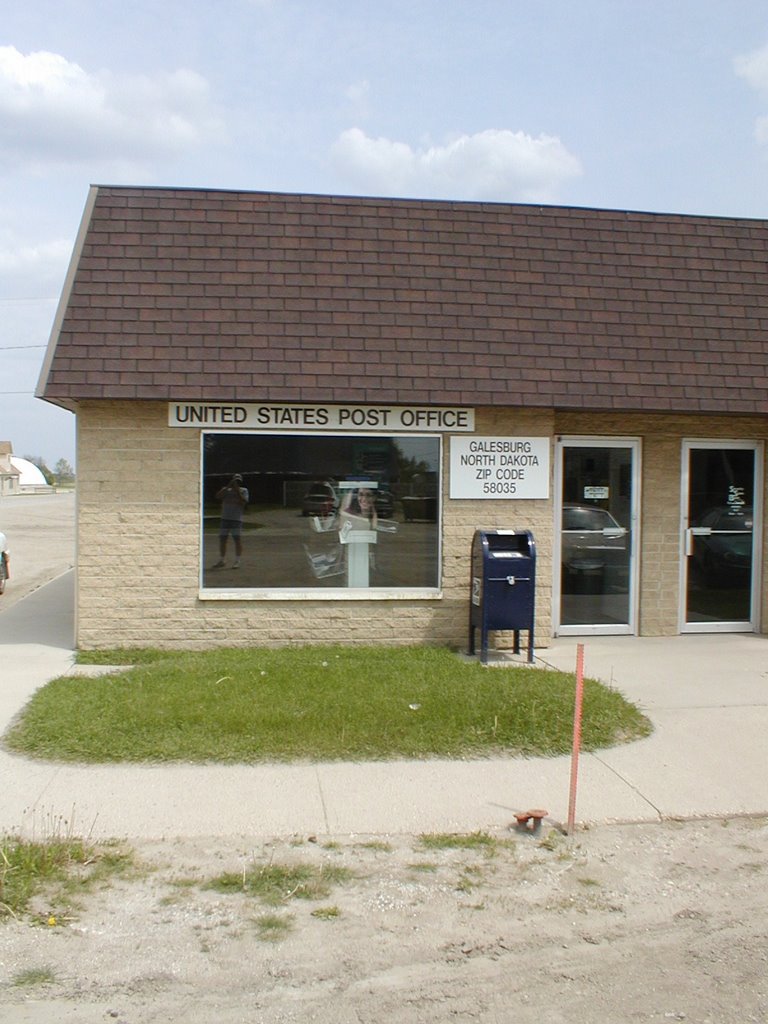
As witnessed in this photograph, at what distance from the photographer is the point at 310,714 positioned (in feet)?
24.6

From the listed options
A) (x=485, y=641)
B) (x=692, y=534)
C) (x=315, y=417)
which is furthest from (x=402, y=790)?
(x=692, y=534)

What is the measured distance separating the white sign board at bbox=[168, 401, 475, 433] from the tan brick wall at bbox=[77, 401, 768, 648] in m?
0.16

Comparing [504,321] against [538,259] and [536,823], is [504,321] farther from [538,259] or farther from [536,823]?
[536,823]

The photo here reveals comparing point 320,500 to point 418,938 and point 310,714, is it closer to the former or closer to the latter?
point 310,714

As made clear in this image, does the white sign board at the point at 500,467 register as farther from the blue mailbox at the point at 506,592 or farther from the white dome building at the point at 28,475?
the white dome building at the point at 28,475

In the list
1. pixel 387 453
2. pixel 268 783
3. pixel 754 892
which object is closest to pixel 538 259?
pixel 387 453

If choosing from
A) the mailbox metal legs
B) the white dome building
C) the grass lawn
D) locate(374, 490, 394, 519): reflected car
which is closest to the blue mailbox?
the mailbox metal legs

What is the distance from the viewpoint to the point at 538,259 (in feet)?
36.4

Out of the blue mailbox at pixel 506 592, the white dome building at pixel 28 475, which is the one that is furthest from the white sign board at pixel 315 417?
the white dome building at pixel 28 475

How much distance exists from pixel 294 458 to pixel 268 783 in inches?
182

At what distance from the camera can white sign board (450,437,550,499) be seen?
10555 millimetres

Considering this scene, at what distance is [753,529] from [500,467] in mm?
3307

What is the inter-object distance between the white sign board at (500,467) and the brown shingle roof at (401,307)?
622 millimetres

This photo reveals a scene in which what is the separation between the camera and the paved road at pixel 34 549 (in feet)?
56.5
